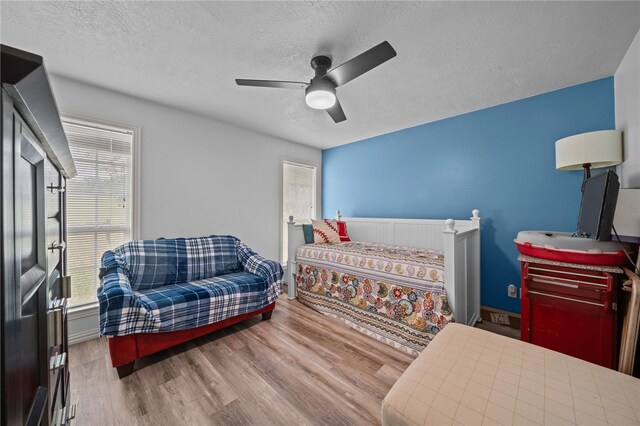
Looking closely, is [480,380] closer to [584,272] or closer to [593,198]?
[584,272]

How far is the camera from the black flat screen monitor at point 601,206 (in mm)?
1347

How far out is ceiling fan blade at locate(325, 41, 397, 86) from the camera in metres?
1.41

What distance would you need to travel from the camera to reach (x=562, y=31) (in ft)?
5.36

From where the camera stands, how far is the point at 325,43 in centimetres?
175

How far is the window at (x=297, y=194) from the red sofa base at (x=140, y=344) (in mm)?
1965

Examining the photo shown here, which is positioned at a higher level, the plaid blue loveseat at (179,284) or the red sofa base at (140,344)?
the plaid blue loveseat at (179,284)

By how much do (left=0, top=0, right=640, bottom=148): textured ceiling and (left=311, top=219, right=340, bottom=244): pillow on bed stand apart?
169cm

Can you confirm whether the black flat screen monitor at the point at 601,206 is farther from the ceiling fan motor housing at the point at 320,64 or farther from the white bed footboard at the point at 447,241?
the ceiling fan motor housing at the point at 320,64

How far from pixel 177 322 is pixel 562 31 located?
11.6 ft

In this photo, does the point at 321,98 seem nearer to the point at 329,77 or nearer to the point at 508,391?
the point at 329,77

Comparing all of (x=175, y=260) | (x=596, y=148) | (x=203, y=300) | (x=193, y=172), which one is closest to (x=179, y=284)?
(x=175, y=260)

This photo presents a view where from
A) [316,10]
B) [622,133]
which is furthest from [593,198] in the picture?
[316,10]

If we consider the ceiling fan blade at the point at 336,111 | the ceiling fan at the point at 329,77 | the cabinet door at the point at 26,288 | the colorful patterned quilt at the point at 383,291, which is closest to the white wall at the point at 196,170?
the colorful patterned quilt at the point at 383,291

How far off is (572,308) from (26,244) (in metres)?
2.66
